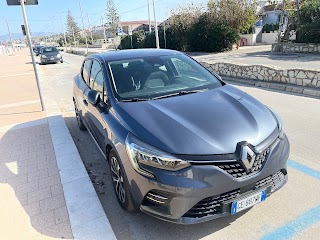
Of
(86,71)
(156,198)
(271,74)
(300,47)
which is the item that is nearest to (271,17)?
(300,47)

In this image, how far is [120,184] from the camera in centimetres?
287

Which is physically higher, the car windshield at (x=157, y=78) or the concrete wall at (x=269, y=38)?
the car windshield at (x=157, y=78)

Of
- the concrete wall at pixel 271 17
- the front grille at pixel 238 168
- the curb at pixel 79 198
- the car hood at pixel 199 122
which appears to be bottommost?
the curb at pixel 79 198

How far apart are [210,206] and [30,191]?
2.38 metres

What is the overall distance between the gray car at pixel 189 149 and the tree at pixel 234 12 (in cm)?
2473

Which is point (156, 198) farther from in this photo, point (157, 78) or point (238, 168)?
point (157, 78)

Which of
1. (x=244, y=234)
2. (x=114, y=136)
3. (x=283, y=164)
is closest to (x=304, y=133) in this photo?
(x=283, y=164)

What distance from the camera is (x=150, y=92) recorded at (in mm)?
3279

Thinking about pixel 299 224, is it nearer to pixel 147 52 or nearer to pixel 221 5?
pixel 147 52

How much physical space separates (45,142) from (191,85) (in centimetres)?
311

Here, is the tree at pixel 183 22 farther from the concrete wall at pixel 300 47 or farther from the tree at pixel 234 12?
the concrete wall at pixel 300 47

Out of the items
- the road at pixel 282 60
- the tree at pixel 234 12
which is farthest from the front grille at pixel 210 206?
the tree at pixel 234 12

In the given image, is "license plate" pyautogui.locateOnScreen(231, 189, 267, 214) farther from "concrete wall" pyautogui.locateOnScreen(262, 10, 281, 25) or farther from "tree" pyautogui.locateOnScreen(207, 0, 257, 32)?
"concrete wall" pyautogui.locateOnScreen(262, 10, 281, 25)

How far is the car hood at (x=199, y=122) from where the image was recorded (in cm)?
231
